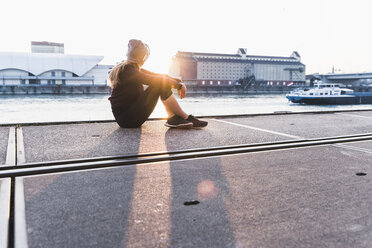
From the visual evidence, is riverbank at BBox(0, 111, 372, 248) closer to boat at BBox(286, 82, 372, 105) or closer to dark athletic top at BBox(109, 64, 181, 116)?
dark athletic top at BBox(109, 64, 181, 116)

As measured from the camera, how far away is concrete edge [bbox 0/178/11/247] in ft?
3.97

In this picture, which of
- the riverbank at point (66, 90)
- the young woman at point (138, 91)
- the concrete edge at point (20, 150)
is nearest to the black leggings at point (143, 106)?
the young woman at point (138, 91)

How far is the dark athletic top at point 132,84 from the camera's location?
359 cm

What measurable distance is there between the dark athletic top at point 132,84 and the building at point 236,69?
8740 centimetres

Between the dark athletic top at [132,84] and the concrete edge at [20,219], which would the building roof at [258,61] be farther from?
the concrete edge at [20,219]

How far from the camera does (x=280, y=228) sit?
1345 mm

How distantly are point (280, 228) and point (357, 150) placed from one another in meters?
1.95

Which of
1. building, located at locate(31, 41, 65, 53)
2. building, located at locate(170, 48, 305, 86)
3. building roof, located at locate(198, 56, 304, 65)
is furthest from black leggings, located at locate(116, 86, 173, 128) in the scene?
building, located at locate(31, 41, 65, 53)

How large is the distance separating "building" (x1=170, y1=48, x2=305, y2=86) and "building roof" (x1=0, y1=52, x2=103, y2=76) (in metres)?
26.5

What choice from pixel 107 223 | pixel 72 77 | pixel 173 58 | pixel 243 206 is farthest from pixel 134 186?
pixel 173 58

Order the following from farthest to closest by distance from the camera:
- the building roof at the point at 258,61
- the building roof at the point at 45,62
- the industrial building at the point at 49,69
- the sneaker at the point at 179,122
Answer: the building roof at the point at 258,61, the building roof at the point at 45,62, the industrial building at the point at 49,69, the sneaker at the point at 179,122

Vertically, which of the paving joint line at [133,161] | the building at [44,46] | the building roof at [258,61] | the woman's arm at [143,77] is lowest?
the paving joint line at [133,161]

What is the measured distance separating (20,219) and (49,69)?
78970 mm

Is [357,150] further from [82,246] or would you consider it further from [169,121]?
[82,246]
